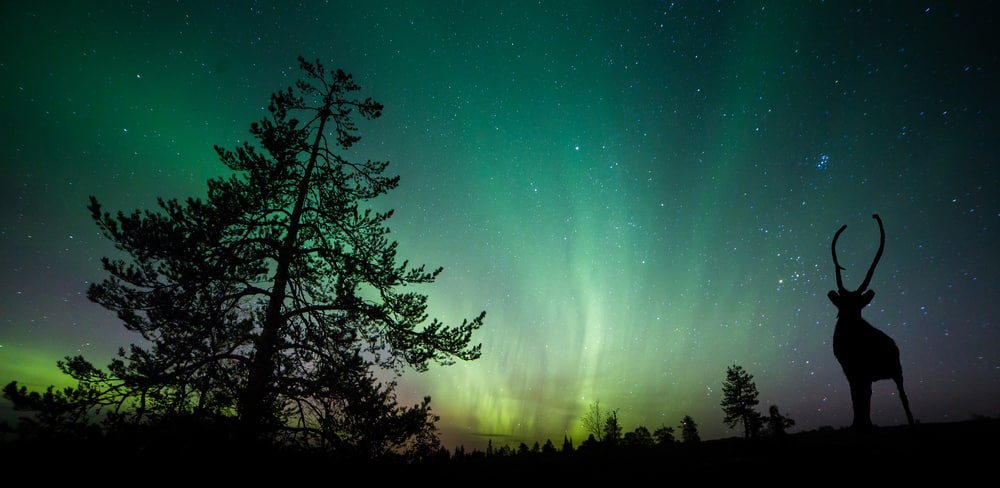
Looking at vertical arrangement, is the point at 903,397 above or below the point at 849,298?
below

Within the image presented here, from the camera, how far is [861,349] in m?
5.30

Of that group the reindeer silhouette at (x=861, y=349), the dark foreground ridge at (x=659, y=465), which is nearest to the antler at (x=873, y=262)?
the reindeer silhouette at (x=861, y=349)

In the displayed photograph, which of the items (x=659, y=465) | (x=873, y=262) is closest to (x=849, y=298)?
(x=873, y=262)

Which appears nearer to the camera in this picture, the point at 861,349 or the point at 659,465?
the point at 659,465

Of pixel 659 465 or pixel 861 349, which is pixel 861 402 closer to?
pixel 861 349

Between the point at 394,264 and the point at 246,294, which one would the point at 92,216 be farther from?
the point at 394,264

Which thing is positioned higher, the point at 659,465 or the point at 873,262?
the point at 873,262

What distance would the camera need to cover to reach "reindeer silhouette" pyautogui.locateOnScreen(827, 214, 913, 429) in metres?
5.24

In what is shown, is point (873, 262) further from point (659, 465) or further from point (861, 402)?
point (659, 465)

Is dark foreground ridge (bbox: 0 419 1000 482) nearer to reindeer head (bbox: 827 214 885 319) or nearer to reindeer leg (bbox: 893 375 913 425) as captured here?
reindeer leg (bbox: 893 375 913 425)

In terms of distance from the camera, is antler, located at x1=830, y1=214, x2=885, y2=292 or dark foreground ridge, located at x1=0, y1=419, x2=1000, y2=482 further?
antler, located at x1=830, y1=214, x2=885, y2=292

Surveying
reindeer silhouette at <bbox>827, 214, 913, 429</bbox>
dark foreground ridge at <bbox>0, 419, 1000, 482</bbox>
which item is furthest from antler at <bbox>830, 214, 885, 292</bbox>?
dark foreground ridge at <bbox>0, 419, 1000, 482</bbox>

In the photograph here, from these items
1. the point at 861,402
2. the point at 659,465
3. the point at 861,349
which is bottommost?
the point at 659,465

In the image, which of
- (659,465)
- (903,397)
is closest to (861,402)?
(903,397)
